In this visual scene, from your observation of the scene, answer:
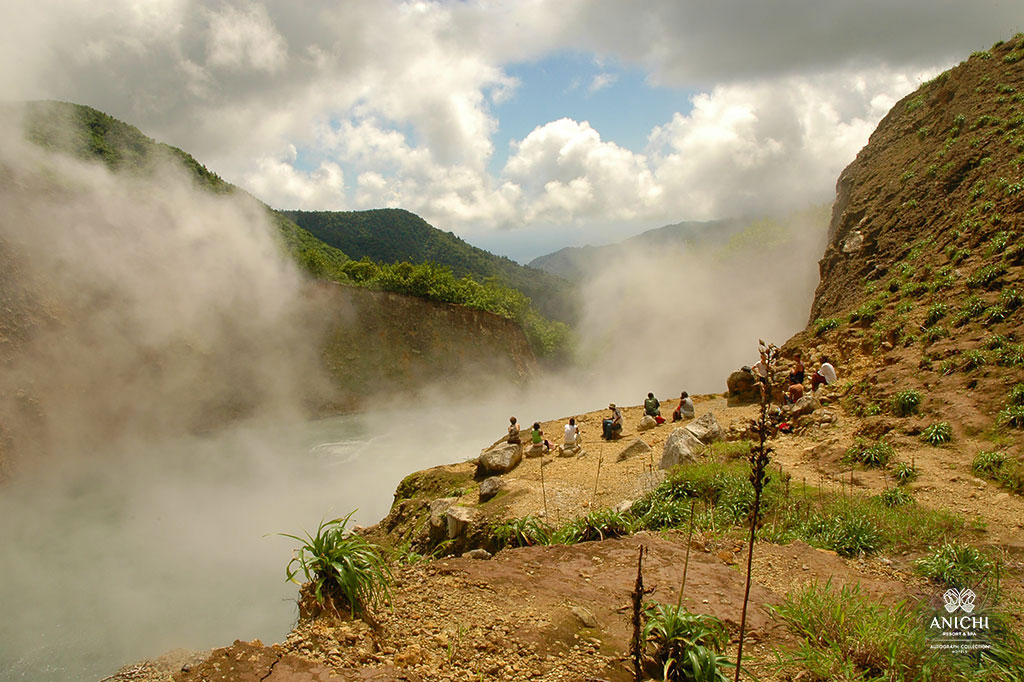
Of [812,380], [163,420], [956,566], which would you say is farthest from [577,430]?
[163,420]

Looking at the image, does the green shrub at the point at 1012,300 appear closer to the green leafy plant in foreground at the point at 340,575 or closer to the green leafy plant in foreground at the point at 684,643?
the green leafy plant in foreground at the point at 684,643

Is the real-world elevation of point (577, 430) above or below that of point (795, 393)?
below

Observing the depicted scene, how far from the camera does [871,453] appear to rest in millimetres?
8523

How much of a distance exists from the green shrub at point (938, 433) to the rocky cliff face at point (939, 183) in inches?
233

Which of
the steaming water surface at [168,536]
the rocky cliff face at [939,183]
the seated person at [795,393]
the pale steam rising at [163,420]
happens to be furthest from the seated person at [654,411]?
the pale steam rising at [163,420]

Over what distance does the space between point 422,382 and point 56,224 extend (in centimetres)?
2018

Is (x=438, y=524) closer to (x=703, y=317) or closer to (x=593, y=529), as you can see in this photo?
(x=593, y=529)

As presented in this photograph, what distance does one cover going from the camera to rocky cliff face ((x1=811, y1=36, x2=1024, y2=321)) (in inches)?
543

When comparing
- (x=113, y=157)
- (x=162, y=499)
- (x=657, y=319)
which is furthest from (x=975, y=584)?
(x=657, y=319)

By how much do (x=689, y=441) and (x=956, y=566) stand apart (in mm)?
5707

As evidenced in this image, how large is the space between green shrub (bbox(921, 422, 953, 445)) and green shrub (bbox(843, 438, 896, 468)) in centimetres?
57

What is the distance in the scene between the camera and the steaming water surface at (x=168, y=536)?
35.6 ft

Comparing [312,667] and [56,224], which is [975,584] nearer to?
[312,667]

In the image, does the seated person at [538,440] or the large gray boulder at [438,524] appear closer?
the large gray boulder at [438,524]
